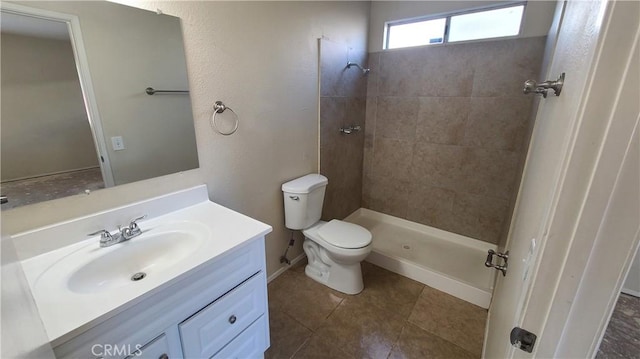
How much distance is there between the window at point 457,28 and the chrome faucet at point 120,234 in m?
2.52

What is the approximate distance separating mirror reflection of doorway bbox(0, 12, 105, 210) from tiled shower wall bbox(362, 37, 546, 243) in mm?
2341

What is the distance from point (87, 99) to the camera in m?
1.04

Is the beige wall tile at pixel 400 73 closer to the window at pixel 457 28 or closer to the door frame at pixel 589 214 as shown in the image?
the window at pixel 457 28

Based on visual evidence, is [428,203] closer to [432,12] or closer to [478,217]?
[478,217]

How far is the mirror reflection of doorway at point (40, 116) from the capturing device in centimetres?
87

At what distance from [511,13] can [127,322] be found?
9.66ft

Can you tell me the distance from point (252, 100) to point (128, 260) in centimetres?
106

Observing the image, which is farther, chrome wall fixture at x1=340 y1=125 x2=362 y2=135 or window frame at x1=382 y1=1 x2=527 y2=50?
chrome wall fixture at x1=340 y1=125 x2=362 y2=135

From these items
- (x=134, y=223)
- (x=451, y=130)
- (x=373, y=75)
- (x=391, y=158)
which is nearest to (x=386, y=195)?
(x=391, y=158)

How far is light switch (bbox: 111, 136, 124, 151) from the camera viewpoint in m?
1.14

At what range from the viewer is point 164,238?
116cm

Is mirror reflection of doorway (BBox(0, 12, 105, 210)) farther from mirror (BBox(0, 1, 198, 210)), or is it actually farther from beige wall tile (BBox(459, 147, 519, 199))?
beige wall tile (BBox(459, 147, 519, 199))

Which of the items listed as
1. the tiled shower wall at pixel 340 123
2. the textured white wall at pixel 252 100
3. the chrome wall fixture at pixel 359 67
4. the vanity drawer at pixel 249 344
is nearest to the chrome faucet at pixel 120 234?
the textured white wall at pixel 252 100

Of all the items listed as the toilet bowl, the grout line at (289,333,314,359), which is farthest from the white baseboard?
the grout line at (289,333,314,359)
